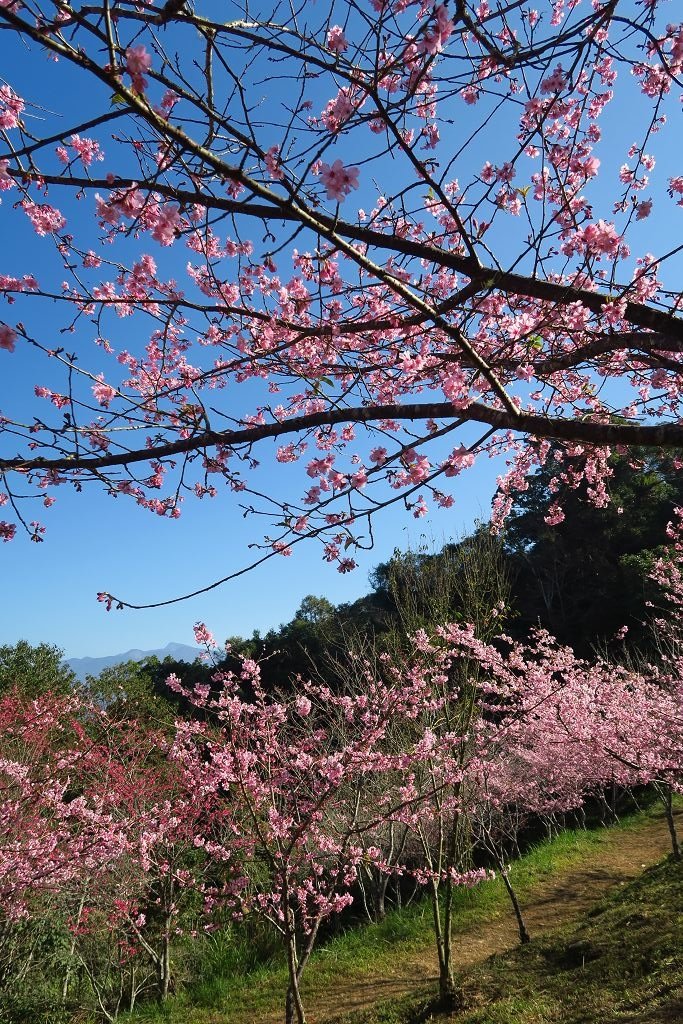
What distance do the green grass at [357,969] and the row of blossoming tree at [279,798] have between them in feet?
1.18

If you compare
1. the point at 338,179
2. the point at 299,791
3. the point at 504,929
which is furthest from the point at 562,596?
the point at 338,179

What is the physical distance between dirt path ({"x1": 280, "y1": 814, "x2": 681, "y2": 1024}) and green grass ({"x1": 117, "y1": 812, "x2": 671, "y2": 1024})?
18 centimetres

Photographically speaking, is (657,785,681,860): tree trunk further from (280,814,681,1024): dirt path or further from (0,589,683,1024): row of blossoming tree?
(280,814,681,1024): dirt path

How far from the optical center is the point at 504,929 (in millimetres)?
7258

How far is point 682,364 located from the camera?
266cm

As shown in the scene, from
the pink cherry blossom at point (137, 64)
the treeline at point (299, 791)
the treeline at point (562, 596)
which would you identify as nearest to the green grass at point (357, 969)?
the treeline at point (299, 791)

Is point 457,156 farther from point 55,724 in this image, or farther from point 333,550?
point 55,724

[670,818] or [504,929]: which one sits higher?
[670,818]

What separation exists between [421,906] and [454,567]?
537cm

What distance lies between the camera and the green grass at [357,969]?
5273mm

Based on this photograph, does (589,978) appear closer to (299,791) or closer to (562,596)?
(299,791)

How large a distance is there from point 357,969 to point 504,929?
1.82 meters

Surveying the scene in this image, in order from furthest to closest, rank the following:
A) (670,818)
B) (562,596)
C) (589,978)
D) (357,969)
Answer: (562,596) < (670,818) < (357,969) < (589,978)

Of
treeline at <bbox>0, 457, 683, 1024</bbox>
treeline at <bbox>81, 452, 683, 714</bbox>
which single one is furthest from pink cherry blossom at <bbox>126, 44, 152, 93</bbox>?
treeline at <bbox>81, 452, 683, 714</bbox>
